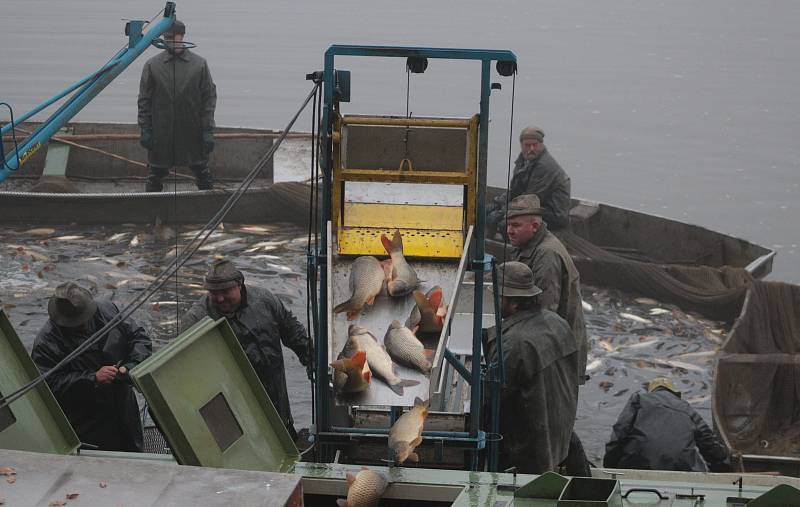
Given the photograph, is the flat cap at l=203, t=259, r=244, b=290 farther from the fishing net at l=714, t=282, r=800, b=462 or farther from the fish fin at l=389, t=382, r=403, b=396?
the fishing net at l=714, t=282, r=800, b=462

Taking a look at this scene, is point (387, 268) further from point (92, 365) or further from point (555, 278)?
point (555, 278)

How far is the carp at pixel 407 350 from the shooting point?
5.90m

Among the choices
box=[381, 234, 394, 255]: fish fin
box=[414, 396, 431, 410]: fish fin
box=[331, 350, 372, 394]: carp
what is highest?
box=[381, 234, 394, 255]: fish fin

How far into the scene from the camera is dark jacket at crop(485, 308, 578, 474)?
759cm

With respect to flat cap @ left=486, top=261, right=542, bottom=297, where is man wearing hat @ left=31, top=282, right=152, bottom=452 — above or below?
below

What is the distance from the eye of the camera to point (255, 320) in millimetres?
8219

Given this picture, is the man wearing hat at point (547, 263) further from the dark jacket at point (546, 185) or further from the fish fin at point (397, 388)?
the fish fin at point (397, 388)

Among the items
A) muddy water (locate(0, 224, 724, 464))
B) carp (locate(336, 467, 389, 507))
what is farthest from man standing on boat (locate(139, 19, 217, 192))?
carp (locate(336, 467, 389, 507))

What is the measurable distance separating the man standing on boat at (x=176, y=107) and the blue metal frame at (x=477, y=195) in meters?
8.77

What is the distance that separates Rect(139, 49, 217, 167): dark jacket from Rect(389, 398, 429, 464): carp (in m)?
10.2

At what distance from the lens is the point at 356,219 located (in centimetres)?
704

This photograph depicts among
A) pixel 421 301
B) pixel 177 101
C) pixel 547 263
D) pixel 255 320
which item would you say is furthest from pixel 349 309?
pixel 177 101

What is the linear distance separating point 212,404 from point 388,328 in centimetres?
99

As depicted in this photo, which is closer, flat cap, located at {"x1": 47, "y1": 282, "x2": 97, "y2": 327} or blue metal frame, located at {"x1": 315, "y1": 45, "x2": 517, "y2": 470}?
blue metal frame, located at {"x1": 315, "y1": 45, "x2": 517, "y2": 470}
